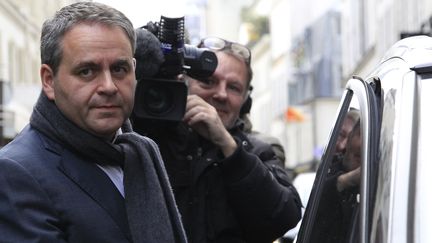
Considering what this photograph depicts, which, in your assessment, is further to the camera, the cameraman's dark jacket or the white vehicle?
the cameraman's dark jacket

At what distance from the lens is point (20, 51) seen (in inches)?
1059

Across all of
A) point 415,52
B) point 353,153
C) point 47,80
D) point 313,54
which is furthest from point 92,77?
point 313,54

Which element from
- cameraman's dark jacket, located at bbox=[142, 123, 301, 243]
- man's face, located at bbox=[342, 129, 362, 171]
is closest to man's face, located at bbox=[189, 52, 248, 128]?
cameraman's dark jacket, located at bbox=[142, 123, 301, 243]

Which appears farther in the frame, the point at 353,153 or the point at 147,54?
the point at 147,54

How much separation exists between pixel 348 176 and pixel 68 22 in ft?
2.86

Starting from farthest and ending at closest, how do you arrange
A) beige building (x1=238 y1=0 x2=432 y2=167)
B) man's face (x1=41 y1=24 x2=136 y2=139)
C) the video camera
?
beige building (x1=238 y1=0 x2=432 y2=167)
the video camera
man's face (x1=41 y1=24 x2=136 y2=139)

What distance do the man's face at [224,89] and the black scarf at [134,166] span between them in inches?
46.2

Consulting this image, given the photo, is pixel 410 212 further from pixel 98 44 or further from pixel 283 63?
pixel 283 63

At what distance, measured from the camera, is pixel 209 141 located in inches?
168

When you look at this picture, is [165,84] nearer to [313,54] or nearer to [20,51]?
[20,51]

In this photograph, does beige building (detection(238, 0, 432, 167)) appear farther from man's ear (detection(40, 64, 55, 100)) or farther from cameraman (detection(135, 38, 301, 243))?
man's ear (detection(40, 64, 55, 100))

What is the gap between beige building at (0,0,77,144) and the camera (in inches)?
876

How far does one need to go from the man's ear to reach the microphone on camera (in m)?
0.83

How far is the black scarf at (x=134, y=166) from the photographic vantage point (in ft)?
9.81
